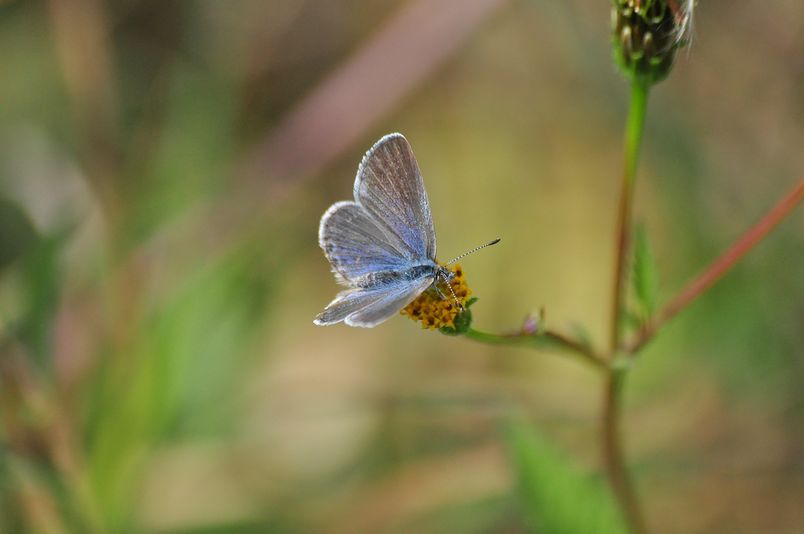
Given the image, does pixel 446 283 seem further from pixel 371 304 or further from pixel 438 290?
pixel 371 304

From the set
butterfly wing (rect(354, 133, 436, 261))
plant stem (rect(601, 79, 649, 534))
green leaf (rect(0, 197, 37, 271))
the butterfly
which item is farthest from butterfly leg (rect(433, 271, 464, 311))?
green leaf (rect(0, 197, 37, 271))

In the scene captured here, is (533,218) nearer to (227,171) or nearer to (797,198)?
(227,171)

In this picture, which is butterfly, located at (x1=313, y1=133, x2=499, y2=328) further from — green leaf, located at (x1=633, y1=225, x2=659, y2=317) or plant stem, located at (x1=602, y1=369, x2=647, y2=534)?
plant stem, located at (x1=602, y1=369, x2=647, y2=534)

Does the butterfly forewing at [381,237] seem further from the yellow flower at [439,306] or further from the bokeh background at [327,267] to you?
the bokeh background at [327,267]

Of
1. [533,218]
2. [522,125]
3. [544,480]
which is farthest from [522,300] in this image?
[544,480]

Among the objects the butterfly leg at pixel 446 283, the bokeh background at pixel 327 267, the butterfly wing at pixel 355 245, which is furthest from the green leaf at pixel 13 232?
the butterfly leg at pixel 446 283

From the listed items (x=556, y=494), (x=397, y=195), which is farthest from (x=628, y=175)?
(x=556, y=494)

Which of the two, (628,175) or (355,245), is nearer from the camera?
(628,175)
